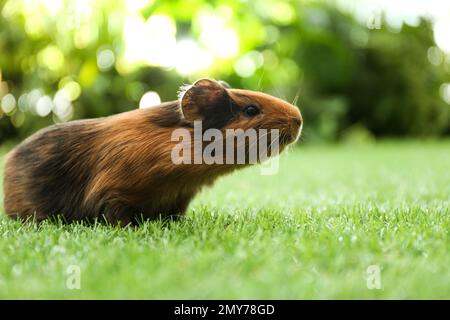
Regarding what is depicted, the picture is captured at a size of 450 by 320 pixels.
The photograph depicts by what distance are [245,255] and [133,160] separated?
1082 mm

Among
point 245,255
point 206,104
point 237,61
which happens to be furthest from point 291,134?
point 237,61

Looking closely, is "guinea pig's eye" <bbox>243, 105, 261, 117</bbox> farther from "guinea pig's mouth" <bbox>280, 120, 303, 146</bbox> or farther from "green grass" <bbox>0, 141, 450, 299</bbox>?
"green grass" <bbox>0, 141, 450, 299</bbox>

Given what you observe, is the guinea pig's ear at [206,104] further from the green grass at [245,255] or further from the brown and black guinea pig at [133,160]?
the green grass at [245,255]

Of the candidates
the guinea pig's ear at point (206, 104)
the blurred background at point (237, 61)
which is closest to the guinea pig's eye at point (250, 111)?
the guinea pig's ear at point (206, 104)

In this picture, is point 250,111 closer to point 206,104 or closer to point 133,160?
point 206,104

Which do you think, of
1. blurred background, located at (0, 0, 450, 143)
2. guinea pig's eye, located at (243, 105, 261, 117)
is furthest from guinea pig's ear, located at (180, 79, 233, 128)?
blurred background, located at (0, 0, 450, 143)

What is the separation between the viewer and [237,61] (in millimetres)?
11227

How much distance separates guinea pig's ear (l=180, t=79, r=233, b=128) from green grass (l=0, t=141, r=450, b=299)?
1.99ft

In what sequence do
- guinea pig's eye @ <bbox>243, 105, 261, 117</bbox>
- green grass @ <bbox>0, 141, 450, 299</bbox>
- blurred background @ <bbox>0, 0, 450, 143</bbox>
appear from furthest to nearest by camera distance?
blurred background @ <bbox>0, 0, 450, 143</bbox>
guinea pig's eye @ <bbox>243, 105, 261, 117</bbox>
green grass @ <bbox>0, 141, 450, 299</bbox>

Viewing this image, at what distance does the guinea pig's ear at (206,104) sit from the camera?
3.10 m

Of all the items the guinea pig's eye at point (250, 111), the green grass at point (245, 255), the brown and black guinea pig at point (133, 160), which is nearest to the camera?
the green grass at point (245, 255)

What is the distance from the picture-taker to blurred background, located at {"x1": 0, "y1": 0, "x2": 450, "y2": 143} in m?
10.4

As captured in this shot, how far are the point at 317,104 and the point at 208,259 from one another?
11.2 metres

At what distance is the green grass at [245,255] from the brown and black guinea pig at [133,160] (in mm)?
169
